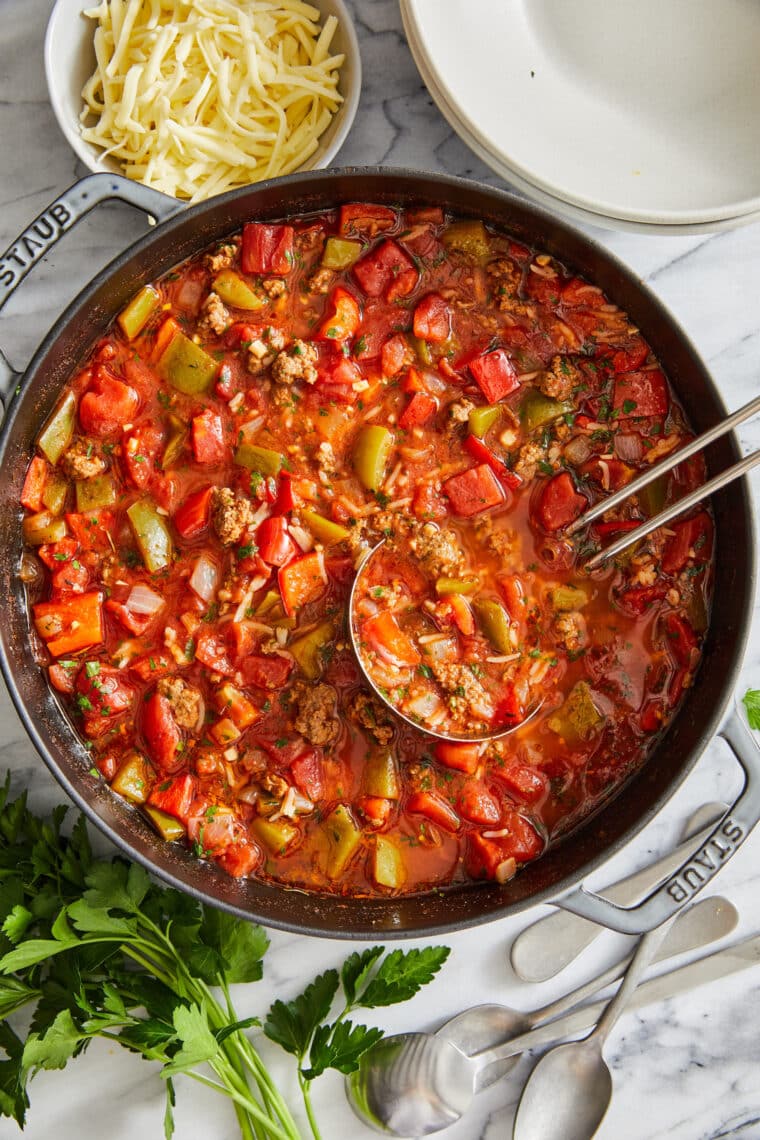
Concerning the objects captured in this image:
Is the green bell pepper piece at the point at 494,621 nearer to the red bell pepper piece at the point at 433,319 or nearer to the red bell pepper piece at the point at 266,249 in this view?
the red bell pepper piece at the point at 433,319

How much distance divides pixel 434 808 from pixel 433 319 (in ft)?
6.77

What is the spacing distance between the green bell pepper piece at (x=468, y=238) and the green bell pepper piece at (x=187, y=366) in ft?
3.80

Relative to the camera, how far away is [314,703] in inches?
156

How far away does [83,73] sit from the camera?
4.32 m

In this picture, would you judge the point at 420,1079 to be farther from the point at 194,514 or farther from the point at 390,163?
the point at 390,163

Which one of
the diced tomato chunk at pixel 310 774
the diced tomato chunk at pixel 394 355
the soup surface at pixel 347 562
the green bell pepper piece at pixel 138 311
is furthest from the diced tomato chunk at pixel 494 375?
the diced tomato chunk at pixel 310 774

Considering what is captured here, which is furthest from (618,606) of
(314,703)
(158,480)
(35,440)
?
(35,440)

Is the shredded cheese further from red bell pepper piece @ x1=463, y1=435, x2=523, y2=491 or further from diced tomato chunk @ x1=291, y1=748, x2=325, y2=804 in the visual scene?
diced tomato chunk @ x1=291, y1=748, x2=325, y2=804

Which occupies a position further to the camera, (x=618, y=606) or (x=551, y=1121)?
(x=551, y=1121)

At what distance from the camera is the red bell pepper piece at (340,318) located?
158 inches

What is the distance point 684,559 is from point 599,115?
1999 mm

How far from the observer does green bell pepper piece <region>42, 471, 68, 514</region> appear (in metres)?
4.05

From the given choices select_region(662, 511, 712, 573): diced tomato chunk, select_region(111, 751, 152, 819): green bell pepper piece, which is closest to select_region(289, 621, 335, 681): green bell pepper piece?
select_region(111, 751, 152, 819): green bell pepper piece

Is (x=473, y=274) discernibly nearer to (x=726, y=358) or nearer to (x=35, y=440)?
(x=726, y=358)
